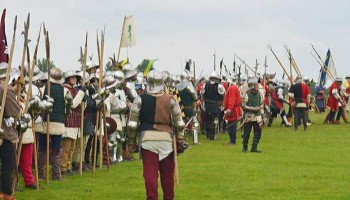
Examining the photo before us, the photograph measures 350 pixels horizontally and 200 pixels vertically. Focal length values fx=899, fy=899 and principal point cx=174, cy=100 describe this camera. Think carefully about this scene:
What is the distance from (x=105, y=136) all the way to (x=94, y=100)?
0.88 metres

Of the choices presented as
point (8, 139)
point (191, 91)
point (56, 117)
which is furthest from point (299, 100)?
point (8, 139)

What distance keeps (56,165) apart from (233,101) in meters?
9.17

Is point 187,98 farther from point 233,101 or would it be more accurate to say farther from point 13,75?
point 13,75

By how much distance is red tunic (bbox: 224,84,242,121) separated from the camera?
22734 millimetres

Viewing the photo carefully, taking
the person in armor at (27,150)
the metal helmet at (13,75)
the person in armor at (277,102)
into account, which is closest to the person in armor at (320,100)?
the person in armor at (277,102)

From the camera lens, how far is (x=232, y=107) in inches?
901

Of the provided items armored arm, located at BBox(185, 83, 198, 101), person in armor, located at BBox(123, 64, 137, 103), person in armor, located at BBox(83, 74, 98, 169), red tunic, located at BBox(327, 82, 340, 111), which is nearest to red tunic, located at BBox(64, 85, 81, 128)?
person in armor, located at BBox(83, 74, 98, 169)

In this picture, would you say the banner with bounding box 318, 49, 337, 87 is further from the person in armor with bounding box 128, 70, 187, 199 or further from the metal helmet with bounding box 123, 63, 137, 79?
the person in armor with bounding box 128, 70, 187, 199

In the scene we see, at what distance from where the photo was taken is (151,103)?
36.6ft

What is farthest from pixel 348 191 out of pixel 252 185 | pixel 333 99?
pixel 333 99

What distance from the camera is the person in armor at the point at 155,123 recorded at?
11.2 meters

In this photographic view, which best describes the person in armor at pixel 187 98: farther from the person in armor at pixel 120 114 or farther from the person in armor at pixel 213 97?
the person in armor at pixel 120 114

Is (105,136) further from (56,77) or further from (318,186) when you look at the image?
(318,186)

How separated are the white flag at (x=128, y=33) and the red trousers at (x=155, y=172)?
9.36 metres
